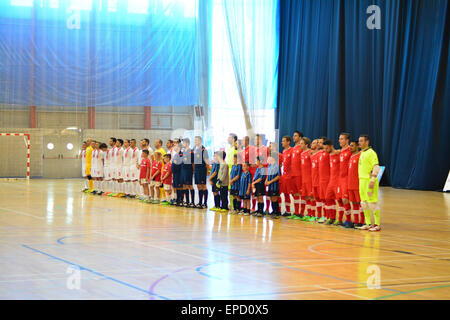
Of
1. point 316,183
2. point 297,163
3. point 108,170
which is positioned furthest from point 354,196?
point 108,170

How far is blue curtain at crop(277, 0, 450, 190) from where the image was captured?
2208 cm

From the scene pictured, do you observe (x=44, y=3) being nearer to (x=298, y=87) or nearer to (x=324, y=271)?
(x=298, y=87)

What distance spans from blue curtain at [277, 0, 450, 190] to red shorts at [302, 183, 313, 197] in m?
12.3

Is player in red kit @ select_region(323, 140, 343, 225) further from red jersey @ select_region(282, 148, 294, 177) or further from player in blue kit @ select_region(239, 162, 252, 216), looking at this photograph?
player in blue kit @ select_region(239, 162, 252, 216)

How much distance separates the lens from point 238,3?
26.8 metres

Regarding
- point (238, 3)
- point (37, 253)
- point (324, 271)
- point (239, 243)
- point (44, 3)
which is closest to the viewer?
point (324, 271)

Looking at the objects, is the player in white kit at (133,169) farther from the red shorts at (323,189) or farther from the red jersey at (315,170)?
the red shorts at (323,189)

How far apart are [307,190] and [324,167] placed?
2.39ft

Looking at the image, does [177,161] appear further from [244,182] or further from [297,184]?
[297,184]

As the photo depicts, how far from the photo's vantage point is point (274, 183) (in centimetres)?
1191

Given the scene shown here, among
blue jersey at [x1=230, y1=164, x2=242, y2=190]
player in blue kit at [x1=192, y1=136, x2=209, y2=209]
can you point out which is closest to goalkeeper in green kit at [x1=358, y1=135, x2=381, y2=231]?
blue jersey at [x1=230, y1=164, x2=242, y2=190]

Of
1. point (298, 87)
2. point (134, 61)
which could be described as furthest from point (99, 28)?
point (298, 87)

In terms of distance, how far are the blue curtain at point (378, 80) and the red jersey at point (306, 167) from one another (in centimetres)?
1209
